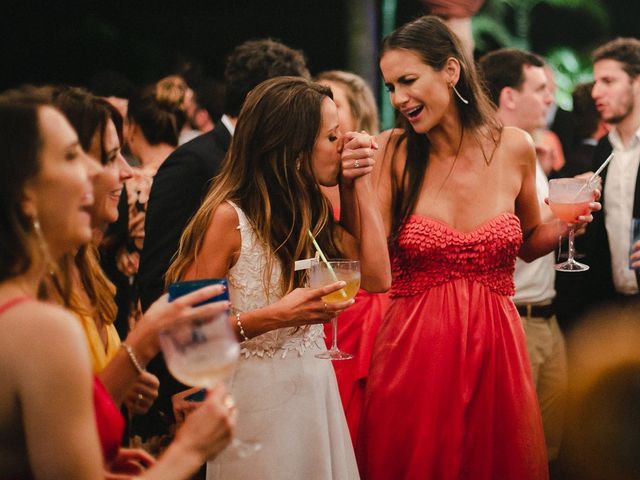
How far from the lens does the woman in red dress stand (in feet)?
8.59

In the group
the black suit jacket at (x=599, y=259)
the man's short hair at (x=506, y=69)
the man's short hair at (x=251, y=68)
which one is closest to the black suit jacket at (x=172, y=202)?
the man's short hair at (x=251, y=68)

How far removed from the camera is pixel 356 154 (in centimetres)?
241

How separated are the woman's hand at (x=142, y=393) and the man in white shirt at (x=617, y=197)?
2.62 m

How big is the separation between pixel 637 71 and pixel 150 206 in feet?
8.69

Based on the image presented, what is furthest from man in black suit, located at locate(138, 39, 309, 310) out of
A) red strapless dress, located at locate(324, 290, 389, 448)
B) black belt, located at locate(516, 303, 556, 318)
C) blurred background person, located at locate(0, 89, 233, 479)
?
black belt, located at locate(516, 303, 556, 318)

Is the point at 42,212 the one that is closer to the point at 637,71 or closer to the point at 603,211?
the point at 603,211

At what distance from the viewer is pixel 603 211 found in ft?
12.7

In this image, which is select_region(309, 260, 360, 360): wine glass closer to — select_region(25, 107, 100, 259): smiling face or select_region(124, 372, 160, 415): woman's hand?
select_region(124, 372, 160, 415): woman's hand

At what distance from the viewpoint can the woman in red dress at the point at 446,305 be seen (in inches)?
103

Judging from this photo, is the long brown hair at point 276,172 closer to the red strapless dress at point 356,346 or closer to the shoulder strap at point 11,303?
the red strapless dress at point 356,346

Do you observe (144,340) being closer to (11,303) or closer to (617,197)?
(11,303)

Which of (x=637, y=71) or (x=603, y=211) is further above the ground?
(x=637, y=71)

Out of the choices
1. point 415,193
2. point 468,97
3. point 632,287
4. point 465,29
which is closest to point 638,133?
point 632,287

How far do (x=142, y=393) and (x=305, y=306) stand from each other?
1.63ft
